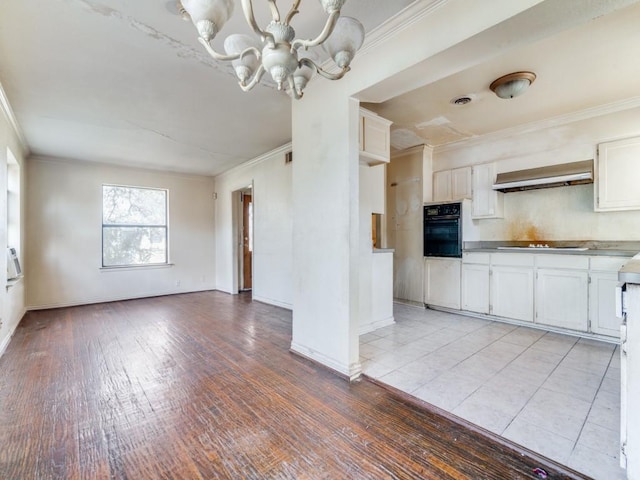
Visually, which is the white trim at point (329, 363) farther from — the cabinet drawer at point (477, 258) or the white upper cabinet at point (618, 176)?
the white upper cabinet at point (618, 176)

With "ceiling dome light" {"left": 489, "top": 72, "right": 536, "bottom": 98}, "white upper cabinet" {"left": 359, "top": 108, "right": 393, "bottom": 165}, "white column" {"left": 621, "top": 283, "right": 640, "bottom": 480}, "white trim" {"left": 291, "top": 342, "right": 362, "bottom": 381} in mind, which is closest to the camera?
"white column" {"left": 621, "top": 283, "right": 640, "bottom": 480}

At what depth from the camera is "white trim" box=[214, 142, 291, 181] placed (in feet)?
15.9

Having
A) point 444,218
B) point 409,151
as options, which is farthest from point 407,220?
point 409,151

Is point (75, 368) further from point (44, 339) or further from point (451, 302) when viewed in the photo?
point (451, 302)

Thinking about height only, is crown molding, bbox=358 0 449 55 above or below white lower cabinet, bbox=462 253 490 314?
above

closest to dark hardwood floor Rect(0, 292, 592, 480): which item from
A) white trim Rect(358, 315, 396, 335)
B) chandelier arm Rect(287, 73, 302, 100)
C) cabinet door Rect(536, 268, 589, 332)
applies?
white trim Rect(358, 315, 396, 335)

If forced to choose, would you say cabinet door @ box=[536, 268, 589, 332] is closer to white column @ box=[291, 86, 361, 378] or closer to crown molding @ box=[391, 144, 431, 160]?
crown molding @ box=[391, 144, 431, 160]

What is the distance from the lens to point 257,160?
547cm

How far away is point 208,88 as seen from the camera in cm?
295

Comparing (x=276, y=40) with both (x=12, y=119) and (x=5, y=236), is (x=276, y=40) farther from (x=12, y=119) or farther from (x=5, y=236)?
(x=12, y=119)

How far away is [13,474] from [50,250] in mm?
4809

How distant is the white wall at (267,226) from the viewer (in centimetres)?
494

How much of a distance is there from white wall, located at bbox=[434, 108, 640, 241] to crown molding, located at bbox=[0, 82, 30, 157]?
5.50 metres

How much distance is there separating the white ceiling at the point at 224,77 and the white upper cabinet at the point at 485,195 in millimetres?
530
